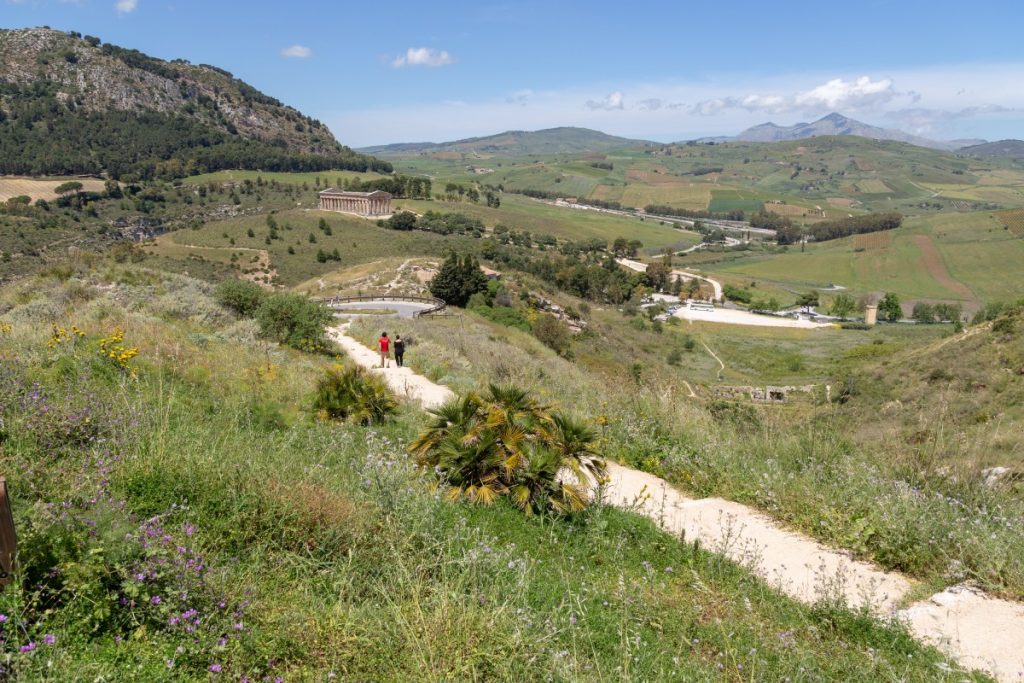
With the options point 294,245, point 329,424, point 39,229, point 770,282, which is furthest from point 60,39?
point 329,424

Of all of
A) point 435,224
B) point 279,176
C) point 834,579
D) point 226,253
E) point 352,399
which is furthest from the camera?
point 279,176

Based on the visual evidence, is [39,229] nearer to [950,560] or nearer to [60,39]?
[950,560]

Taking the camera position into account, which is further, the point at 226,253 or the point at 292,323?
the point at 226,253

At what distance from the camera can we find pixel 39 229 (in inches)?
3300

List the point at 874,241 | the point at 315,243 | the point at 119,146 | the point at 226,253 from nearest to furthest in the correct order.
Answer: the point at 226,253 < the point at 315,243 < the point at 874,241 < the point at 119,146

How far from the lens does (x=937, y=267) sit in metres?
102

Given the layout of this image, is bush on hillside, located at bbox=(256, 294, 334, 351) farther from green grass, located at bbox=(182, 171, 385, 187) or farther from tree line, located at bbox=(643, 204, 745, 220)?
tree line, located at bbox=(643, 204, 745, 220)

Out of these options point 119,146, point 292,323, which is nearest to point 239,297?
point 292,323

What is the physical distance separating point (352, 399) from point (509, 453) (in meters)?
3.97

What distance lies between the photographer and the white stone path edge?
386 centimetres

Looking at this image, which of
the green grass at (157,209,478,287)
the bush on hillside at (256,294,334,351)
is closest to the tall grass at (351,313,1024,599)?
the bush on hillside at (256,294,334,351)

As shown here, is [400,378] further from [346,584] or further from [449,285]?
[449,285]

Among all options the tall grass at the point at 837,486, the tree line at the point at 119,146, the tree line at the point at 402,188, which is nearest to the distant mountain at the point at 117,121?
the tree line at the point at 119,146

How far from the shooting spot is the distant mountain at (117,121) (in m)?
142
